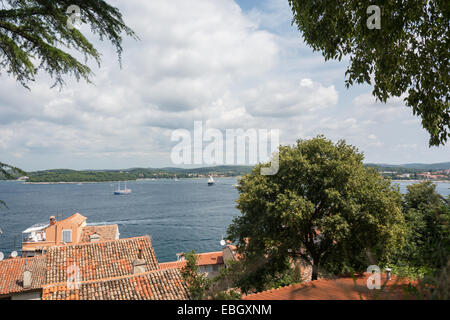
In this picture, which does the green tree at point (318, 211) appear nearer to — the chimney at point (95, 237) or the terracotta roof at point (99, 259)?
the terracotta roof at point (99, 259)

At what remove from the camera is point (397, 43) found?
151 inches

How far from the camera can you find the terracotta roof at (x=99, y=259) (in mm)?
11523

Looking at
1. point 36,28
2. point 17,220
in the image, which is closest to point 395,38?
point 36,28

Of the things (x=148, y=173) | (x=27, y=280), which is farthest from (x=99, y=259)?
(x=148, y=173)

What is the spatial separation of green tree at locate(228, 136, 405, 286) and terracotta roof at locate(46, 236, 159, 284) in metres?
4.66

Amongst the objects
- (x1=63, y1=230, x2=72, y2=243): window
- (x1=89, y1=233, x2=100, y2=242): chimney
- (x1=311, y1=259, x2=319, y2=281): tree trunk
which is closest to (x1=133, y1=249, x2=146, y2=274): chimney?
(x1=311, y1=259, x2=319, y2=281): tree trunk

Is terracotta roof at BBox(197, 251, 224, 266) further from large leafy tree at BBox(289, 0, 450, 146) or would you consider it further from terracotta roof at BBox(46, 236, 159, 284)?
large leafy tree at BBox(289, 0, 450, 146)

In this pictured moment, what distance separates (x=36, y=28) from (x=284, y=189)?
883 centimetres

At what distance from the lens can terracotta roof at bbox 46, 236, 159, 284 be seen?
11.5 meters

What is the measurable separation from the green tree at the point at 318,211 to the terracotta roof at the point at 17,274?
39.5ft

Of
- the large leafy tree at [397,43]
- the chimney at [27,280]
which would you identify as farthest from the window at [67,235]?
the large leafy tree at [397,43]

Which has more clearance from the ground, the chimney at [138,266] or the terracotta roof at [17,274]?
the chimney at [138,266]

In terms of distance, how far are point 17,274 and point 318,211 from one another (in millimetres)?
17492

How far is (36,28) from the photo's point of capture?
4.34 metres
